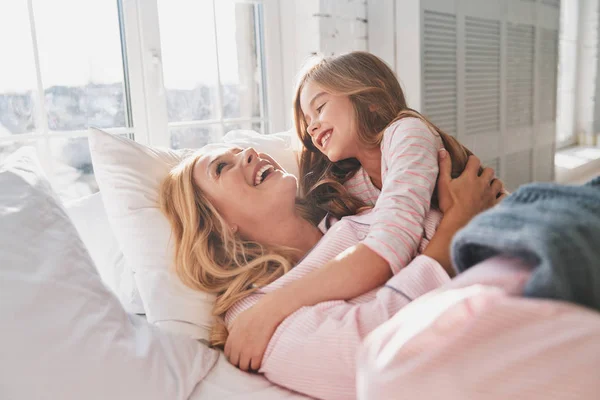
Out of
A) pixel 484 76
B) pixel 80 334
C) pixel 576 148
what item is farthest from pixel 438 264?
pixel 576 148

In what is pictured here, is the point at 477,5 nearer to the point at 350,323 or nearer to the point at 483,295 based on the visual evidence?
the point at 350,323

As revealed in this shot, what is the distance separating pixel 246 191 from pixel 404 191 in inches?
15.2

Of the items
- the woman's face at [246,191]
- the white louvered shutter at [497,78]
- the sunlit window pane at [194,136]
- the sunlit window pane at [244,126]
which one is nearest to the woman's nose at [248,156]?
the woman's face at [246,191]

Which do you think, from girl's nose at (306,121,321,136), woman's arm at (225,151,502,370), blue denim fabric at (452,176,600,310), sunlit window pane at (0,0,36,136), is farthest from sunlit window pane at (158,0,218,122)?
blue denim fabric at (452,176,600,310)

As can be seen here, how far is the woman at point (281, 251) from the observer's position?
0.99 m

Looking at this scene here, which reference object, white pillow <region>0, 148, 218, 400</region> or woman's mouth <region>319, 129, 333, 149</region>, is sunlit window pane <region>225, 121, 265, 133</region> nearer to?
woman's mouth <region>319, 129, 333, 149</region>

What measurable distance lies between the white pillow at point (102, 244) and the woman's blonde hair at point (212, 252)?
23cm

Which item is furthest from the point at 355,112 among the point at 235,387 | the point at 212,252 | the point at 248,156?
the point at 235,387

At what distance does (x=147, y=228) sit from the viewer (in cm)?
130

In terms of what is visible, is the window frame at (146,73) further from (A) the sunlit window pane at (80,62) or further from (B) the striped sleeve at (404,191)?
(B) the striped sleeve at (404,191)

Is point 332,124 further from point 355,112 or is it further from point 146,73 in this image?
point 146,73

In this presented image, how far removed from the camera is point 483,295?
624 millimetres

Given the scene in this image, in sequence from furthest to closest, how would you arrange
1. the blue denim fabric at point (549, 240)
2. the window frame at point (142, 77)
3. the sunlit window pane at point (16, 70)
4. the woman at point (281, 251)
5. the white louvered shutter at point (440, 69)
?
the white louvered shutter at point (440, 69) → the window frame at point (142, 77) → the sunlit window pane at point (16, 70) → the woman at point (281, 251) → the blue denim fabric at point (549, 240)

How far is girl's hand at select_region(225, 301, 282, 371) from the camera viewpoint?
41.8 inches
